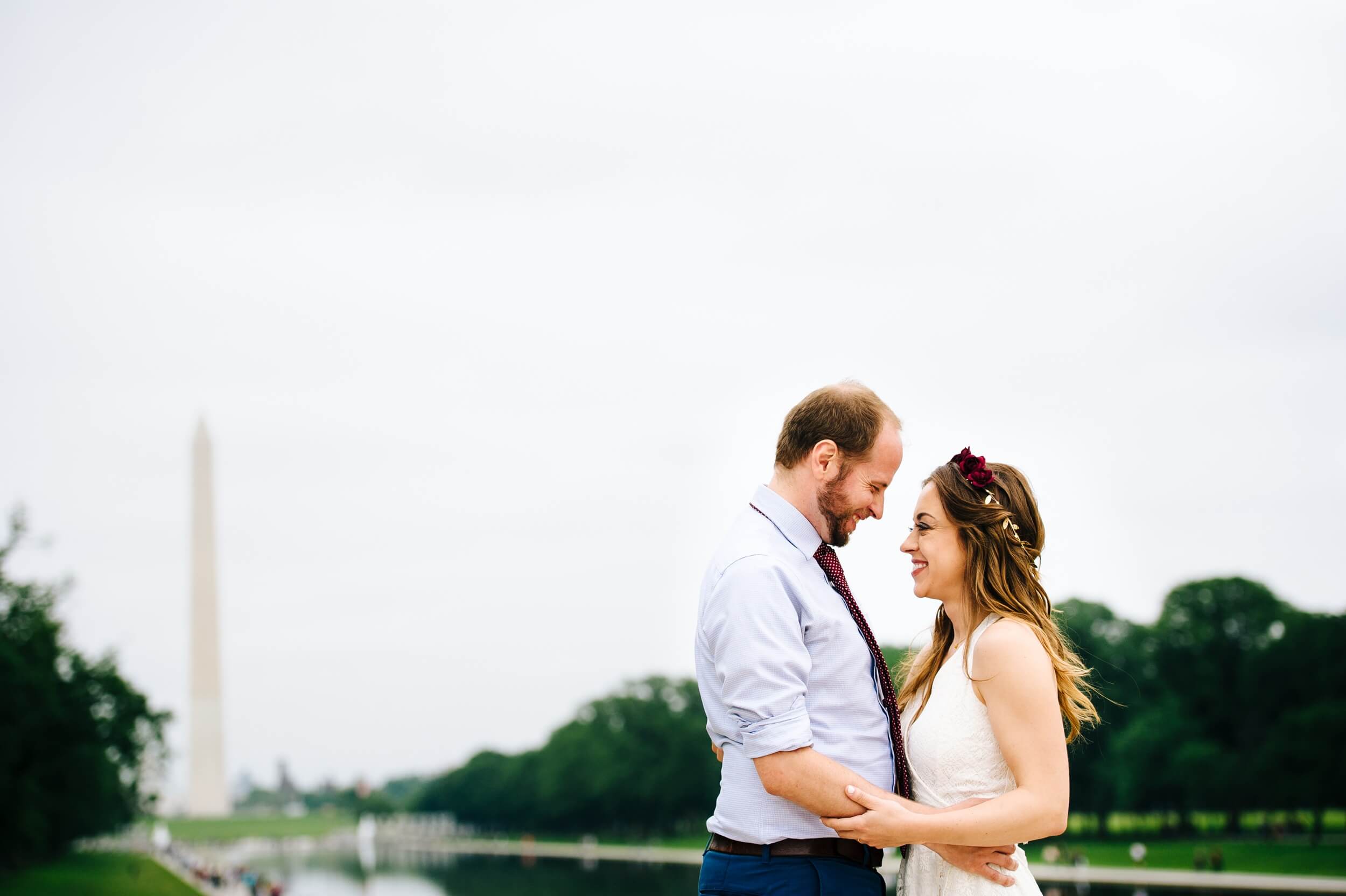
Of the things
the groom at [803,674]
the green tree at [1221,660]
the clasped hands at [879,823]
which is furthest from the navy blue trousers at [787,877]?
the green tree at [1221,660]

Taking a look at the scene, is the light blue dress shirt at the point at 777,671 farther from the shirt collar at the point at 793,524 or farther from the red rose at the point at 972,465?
the red rose at the point at 972,465

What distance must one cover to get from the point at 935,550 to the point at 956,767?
914 mm

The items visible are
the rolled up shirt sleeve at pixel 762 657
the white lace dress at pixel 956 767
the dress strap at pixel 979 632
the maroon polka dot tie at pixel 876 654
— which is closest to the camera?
the rolled up shirt sleeve at pixel 762 657

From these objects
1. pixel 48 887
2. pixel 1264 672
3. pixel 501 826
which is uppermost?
pixel 1264 672

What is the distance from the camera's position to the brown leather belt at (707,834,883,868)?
15.7ft

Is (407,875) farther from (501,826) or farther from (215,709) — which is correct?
(501,826)

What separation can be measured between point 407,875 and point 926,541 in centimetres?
8395

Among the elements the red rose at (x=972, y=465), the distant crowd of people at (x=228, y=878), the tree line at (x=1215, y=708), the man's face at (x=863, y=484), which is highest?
the red rose at (x=972, y=465)

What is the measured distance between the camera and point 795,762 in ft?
14.9

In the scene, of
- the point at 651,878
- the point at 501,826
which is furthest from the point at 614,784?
the point at 501,826

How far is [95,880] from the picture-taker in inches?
2151

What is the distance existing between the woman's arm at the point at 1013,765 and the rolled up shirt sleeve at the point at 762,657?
0.40 meters

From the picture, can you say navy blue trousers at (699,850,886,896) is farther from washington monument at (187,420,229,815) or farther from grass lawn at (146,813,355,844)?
grass lawn at (146,813,355,844)

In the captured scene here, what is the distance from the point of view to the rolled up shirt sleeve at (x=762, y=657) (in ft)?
14.9
